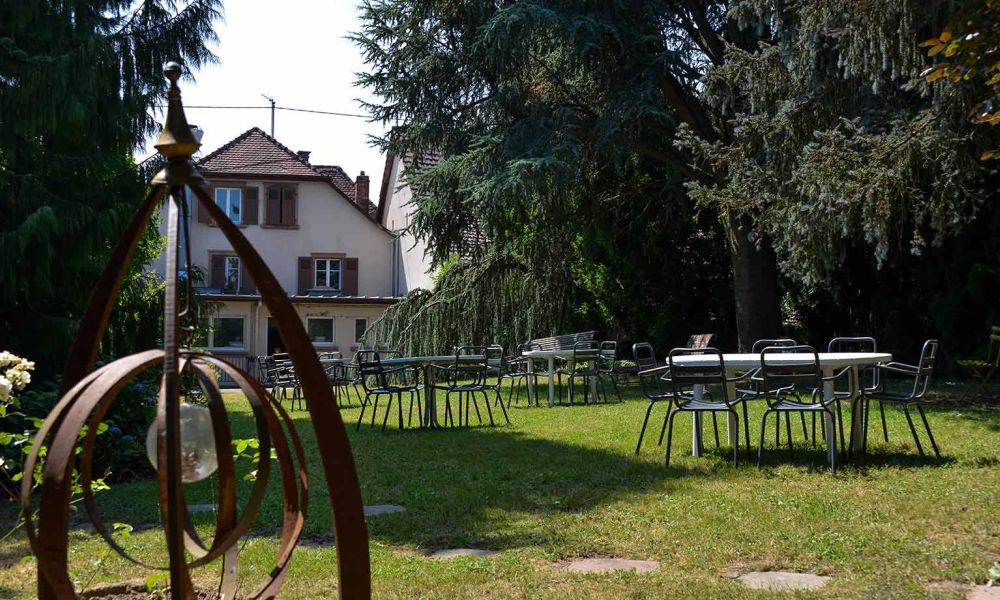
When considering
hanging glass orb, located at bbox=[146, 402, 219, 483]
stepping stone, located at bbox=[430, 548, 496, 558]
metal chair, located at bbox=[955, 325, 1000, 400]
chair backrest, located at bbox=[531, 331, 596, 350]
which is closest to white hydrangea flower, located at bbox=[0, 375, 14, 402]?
hanging glass orb, located at bbox=[146, 402, 219, 483]

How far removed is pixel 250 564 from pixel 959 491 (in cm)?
424

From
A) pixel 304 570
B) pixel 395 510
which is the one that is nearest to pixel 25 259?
pixel 395 510

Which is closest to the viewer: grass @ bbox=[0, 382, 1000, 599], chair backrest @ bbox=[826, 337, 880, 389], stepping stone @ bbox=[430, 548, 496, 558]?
grass @ bbox=[0, 382, 1000, 599]

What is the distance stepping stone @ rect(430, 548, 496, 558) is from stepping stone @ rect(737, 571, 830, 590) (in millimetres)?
1215

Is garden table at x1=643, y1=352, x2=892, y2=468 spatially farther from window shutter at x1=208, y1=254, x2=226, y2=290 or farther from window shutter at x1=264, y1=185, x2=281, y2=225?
window shutter at x1=264, y1=185, x2=281, y2=225

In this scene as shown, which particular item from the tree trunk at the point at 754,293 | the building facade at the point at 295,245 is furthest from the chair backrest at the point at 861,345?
the building facade at the point at 295,245

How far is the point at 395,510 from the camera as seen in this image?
18.8 feet

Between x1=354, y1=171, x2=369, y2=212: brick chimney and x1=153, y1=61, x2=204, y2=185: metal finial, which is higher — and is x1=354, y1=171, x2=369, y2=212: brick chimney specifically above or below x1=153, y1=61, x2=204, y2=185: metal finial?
above

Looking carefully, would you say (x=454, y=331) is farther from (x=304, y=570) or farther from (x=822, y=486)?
(x=304, y=570)

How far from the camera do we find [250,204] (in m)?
32.9

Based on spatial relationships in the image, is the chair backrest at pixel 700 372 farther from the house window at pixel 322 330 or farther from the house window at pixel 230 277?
the house window at pixel 230 277

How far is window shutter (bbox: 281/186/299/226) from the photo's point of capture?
33219 mm

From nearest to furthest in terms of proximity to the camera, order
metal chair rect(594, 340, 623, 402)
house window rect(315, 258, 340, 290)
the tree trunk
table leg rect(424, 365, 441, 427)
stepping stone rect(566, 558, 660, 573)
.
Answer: stepping stone rect(566, 558, 660, 573)
table leg rect(424, 365, 441, 427)
metal chair rect(594, 340, 623, 402)
the tree trunk
house window rect(315, 258, 340, 290)

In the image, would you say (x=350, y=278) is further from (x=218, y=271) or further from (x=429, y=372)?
(x=429, y=372)
